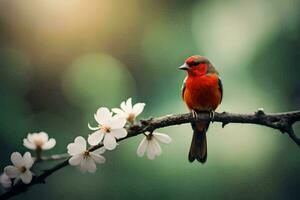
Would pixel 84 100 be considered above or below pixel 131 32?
below

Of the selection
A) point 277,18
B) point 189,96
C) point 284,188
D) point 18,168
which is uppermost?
point 277,18

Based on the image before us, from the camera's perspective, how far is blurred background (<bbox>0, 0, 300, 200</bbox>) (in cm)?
120

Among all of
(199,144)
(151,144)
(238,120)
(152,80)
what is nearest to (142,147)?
(151,144)

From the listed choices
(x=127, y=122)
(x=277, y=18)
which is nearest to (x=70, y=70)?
(x=277, y=18)

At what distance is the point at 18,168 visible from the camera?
61 cm

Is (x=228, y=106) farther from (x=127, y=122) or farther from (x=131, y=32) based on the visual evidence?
(x=127, y=122)

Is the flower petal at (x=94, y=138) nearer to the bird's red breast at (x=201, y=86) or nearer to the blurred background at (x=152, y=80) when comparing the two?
the bird's red breast at (x=201, y=86)

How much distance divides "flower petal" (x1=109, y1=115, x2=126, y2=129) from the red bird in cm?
28

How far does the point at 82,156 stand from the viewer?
59 centimetres

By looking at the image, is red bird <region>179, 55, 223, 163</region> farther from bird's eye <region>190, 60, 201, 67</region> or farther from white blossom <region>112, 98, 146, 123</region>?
white blossom <region>112, 98, 146, 123</region>

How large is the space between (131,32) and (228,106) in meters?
0.36

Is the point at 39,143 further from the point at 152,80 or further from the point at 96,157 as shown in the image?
the point at 152,80

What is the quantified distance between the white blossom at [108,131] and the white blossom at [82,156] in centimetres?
1

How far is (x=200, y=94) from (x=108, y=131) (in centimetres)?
33
